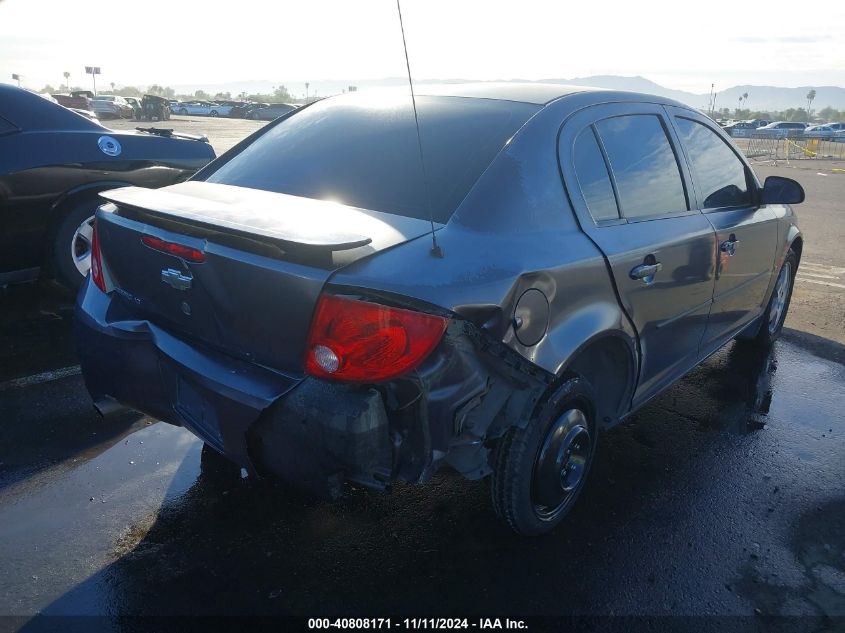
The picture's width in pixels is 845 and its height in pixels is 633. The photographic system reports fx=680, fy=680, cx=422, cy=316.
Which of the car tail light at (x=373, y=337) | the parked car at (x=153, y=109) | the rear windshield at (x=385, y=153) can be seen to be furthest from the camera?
the parked car at (x=153, y=109)

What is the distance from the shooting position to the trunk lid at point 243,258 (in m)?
2.04

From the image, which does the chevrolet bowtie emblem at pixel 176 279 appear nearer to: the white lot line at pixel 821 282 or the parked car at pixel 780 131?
the white lot line at pixel 821 282

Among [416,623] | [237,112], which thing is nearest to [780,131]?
[237,112]

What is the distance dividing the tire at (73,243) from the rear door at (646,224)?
3.93 m

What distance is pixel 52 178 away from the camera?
497 cm

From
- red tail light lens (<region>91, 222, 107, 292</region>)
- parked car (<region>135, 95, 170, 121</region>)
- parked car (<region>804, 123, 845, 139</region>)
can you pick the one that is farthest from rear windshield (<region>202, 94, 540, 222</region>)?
parked car (<region>804, 123, 845, 139</region>)

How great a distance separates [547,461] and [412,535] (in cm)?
63

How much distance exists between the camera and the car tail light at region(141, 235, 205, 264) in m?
2.22

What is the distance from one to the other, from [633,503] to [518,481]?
845mm

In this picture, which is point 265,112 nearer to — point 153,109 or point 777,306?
point 153,109

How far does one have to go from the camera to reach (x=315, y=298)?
2018 mm

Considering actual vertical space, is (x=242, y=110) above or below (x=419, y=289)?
above

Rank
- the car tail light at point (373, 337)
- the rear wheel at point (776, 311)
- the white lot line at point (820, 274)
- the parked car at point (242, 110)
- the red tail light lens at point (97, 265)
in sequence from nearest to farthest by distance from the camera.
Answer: the car tail light at point (373, 337), the red tail light lens at point (97, 265), the rear wheel at point (776, 311), the white lot line at point (820, 274), the parked car at point (242, 110)

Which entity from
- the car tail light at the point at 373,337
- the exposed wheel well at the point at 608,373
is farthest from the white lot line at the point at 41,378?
the exposed wheel well at the point at 608,373
